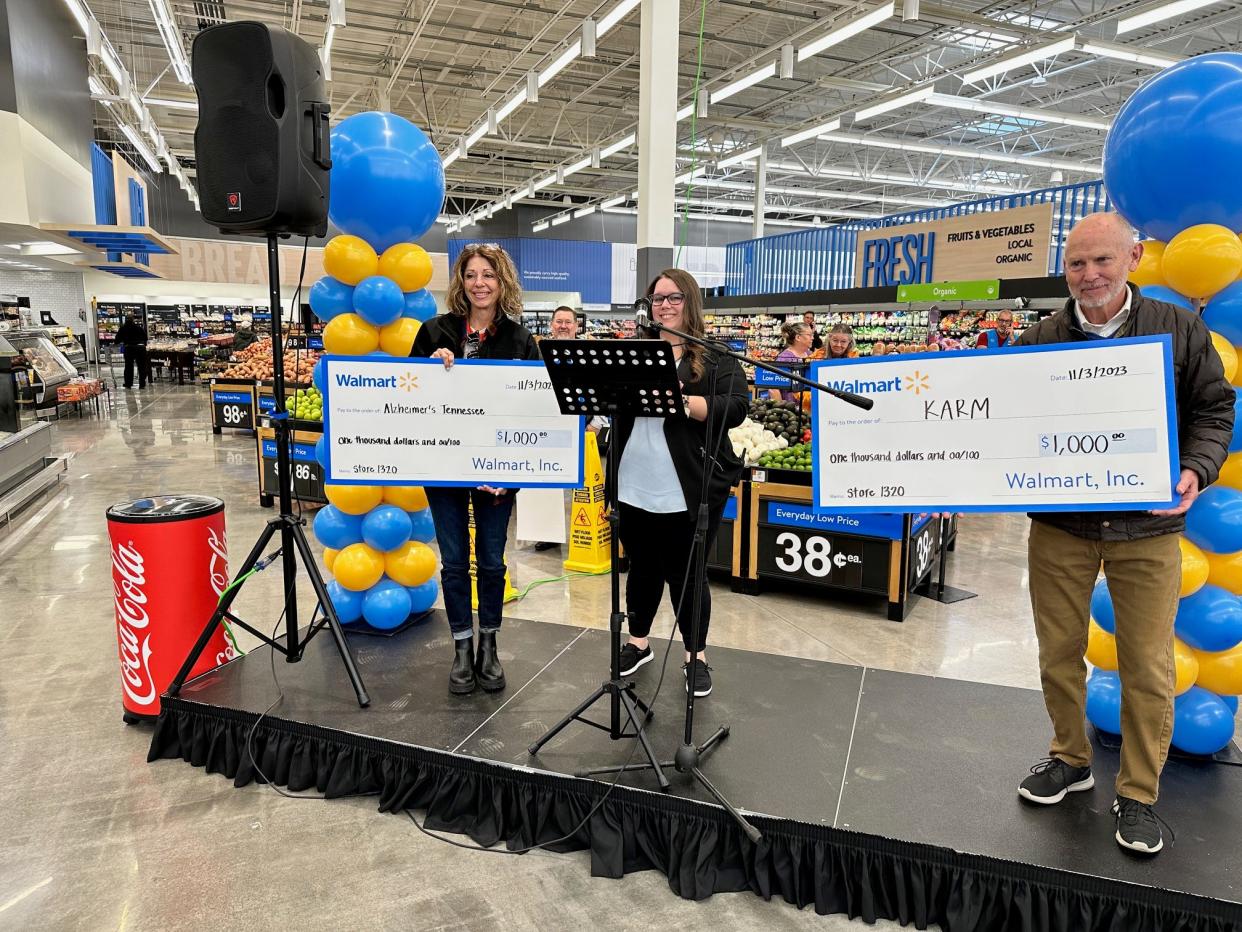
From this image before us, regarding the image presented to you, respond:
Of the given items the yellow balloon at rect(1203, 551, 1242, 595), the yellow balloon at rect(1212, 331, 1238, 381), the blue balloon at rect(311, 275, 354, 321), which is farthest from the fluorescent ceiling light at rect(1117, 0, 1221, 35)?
the blue balloon at rect(311, 275, 354, 321)

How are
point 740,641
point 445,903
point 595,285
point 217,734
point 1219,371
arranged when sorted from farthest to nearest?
point 595,285 → point 740,641 → point 217,734 → point 445,903 → point 1219,371

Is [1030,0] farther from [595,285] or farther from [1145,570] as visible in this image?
[595,285]

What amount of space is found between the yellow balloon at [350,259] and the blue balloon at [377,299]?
1.6 inches

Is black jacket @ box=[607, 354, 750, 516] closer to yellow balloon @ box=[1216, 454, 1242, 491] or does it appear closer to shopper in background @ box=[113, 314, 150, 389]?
yellow balloon @ box=[1216, 454, 1242, 491]

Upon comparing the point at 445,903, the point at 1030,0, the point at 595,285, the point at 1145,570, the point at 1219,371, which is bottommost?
the point at 445,903

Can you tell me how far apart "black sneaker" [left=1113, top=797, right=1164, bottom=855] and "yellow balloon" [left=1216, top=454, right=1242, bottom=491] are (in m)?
1.00

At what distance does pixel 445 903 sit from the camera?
85.0 inches

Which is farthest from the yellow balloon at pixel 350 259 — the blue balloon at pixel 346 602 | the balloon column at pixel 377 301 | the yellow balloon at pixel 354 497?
the blue balloon at pixel 346 602

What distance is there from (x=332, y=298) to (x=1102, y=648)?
10.7 feet

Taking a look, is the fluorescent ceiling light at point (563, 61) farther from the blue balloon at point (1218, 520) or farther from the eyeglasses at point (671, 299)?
the blue balloon at point (1218, 520)

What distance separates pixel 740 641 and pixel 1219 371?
262 centimetres

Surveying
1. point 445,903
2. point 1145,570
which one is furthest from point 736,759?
point 1145,570

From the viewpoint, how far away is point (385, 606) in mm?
3453

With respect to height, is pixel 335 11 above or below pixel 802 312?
above
